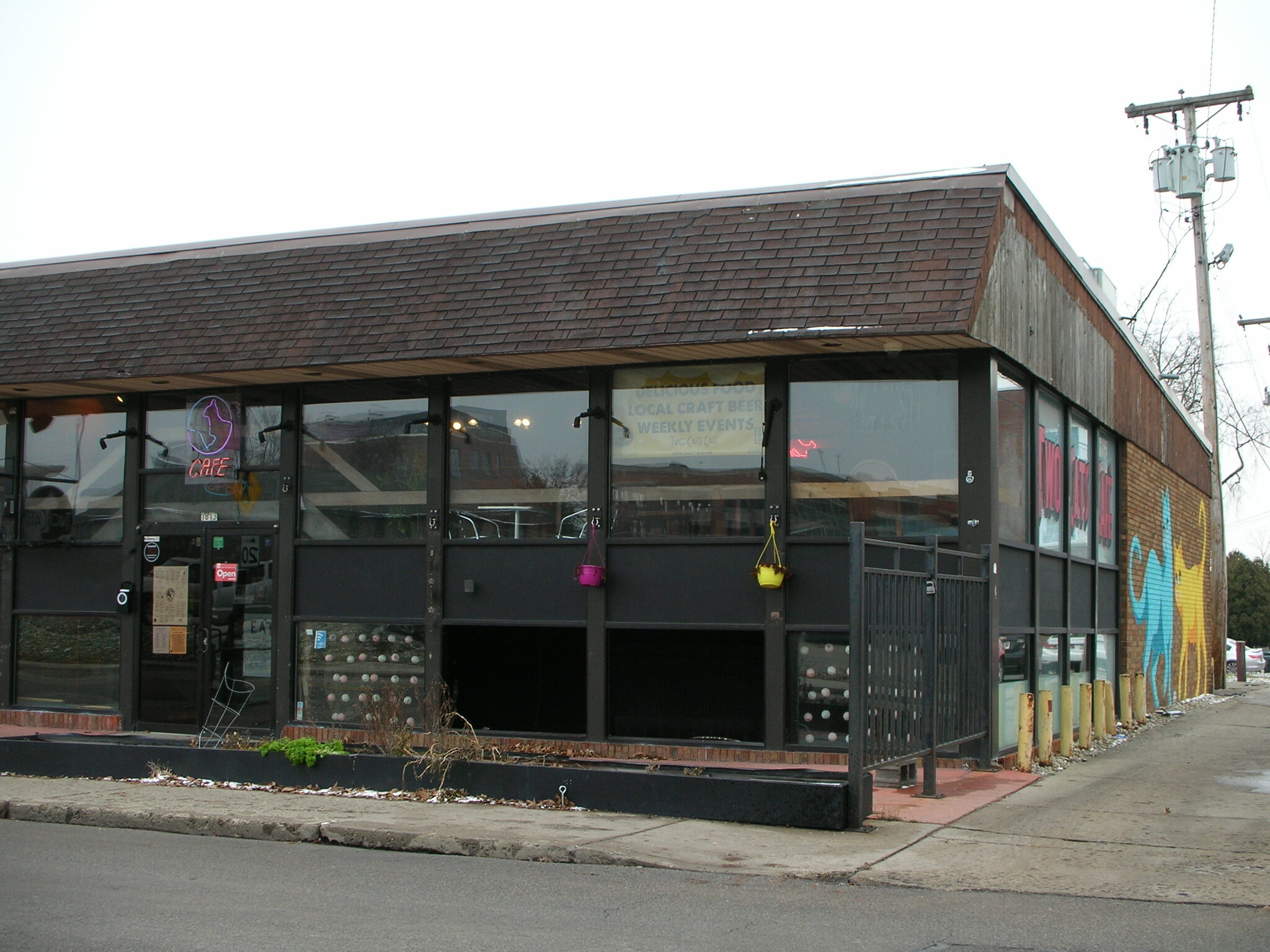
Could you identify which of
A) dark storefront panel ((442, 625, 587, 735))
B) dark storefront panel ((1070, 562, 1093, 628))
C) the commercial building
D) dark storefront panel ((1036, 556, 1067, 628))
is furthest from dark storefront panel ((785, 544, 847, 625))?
dark storefront panel ((1070, 562, 1093, 628))

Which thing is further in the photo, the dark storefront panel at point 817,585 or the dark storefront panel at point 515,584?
the dark storefront panel at point 515,584

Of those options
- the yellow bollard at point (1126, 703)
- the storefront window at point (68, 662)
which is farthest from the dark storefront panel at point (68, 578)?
the yellow bollard at point (1126, 703)

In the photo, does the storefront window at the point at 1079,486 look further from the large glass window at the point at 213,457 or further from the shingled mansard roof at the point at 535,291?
the large glass window at the point at 213,457

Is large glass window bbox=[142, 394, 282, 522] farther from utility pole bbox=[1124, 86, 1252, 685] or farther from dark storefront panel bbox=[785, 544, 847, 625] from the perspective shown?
utility pole bbox=[1124, 86, 1252, 685]

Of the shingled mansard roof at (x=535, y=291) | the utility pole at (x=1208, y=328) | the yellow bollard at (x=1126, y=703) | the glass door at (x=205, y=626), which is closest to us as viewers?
the shingled mansard roof at (x=535, y=291)

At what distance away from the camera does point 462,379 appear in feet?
44.5

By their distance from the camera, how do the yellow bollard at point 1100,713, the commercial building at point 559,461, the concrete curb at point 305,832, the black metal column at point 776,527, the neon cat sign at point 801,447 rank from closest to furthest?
the concrete curb at point 305,832 < the commercial building at point 559,461 < the black metal column at point 776,527 < the neon cat sign at point 801,447 < the yellow bollard at point 1100,713

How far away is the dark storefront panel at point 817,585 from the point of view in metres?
12.1

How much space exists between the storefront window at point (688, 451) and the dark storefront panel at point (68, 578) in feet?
20.5

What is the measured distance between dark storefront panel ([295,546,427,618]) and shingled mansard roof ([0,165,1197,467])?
1.89 metres

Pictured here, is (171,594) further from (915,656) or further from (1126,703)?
(1126,703)

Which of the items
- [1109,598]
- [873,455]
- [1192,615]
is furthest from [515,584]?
[1192,615]

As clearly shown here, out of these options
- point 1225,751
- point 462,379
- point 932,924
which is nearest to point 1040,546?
point 1225,751

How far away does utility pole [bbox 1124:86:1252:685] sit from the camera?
95.9 ft
